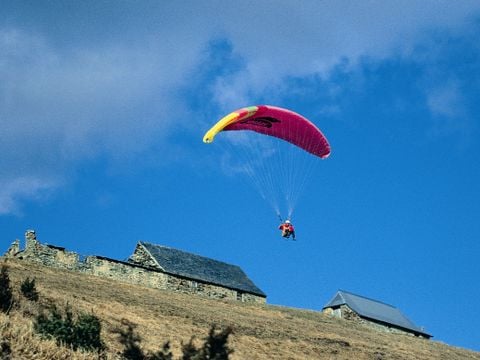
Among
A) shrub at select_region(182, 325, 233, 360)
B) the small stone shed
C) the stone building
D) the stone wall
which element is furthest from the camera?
the stone wall

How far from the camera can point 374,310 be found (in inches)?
2216

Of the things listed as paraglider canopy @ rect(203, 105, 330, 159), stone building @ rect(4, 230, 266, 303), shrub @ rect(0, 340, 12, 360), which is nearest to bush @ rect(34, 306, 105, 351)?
shrub @ rect(0, 340, 12, 360)

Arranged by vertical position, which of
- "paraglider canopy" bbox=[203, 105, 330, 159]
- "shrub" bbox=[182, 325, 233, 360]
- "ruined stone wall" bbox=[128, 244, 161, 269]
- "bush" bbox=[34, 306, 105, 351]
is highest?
"paraglider canopy" bbox=[203, 105, 330, 159]

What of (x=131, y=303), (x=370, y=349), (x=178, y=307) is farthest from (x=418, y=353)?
(x=131, y=303)

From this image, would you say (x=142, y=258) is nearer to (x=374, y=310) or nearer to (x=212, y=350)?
(x=374, y=310)

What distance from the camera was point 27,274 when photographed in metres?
29.9

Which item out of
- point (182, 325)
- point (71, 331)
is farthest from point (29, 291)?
point (71, 331)

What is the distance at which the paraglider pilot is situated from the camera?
29.4 meters

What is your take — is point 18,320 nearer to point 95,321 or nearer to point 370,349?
point 95,321

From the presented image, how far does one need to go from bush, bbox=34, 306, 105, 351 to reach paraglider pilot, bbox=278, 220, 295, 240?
45.7 feet

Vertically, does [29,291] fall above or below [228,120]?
below

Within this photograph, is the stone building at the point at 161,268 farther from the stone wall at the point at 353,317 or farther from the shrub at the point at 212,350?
the shrub at the point at 212,350

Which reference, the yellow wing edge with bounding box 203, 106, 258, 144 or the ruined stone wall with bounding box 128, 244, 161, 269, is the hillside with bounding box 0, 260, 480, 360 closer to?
the ruined stone wall with bounding box 128, 244, 161, 269

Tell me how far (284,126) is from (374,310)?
104 ft
